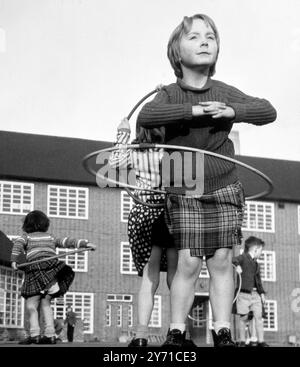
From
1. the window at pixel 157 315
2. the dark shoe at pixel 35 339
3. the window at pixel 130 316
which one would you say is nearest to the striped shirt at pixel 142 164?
the dark shoe at pixel 35 339

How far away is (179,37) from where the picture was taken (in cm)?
437

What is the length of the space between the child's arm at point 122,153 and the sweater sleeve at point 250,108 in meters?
0.65

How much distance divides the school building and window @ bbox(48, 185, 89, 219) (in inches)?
2.1

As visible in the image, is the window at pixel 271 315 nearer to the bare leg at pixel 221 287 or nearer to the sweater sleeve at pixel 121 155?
the sweater sleeve at pixel 121 155

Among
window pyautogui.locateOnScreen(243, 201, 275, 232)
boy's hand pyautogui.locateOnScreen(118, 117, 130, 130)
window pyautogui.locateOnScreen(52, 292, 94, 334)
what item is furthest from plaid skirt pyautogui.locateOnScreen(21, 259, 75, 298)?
window pyautogui.locateOnScreen(243, 201, 275, 232)

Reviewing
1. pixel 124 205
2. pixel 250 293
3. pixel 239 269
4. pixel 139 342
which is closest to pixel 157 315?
pixel 124 205

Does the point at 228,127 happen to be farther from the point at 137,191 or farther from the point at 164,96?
the point at 137,191

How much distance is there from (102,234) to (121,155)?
41.1m

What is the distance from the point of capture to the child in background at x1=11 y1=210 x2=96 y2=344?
727cm

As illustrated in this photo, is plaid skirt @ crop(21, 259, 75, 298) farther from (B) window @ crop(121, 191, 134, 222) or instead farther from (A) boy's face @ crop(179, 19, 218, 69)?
(B) window @ crop(121, 191, 134, 222)

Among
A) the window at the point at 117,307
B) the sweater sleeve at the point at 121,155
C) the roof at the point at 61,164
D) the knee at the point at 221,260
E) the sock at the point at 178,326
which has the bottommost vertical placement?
the sock at the point at 178,326

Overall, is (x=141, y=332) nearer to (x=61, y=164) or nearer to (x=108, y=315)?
(x=108, y=315)

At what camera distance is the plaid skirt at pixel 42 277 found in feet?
23.8
